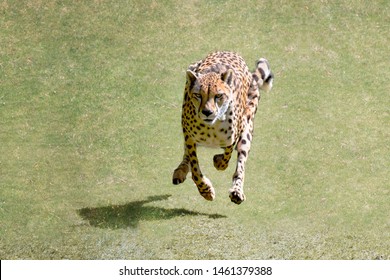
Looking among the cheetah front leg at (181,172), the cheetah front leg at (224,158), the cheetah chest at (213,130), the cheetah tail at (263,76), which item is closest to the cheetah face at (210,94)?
the cheetah chest at (213,130)

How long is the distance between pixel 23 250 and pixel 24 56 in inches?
257

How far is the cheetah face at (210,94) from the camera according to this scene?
17.0 metres

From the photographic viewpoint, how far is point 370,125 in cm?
2186

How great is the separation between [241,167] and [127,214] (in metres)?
1.97

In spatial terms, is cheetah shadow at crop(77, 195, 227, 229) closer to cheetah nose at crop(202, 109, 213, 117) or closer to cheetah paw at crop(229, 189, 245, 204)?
cheetah paw at crop(229, 189, 245, 204)

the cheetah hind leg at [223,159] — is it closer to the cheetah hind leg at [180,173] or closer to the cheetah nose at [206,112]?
the cheetah hind leg at [180,173]

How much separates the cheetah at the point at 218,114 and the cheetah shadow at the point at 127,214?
0.94 meters

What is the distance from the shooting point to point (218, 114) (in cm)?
1719

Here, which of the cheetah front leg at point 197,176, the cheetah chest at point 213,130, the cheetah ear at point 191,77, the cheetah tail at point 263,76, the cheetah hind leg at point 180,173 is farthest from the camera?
the cheetah tail at point 263,76

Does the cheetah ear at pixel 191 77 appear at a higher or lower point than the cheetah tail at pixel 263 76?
higher

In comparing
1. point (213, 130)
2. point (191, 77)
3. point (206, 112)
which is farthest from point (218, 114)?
point (191, 77)

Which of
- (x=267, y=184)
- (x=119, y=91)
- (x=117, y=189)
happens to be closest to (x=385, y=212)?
(x=267, y=184)

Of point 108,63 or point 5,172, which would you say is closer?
point 5,172

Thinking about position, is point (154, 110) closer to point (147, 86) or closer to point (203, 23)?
point (147, 86)
